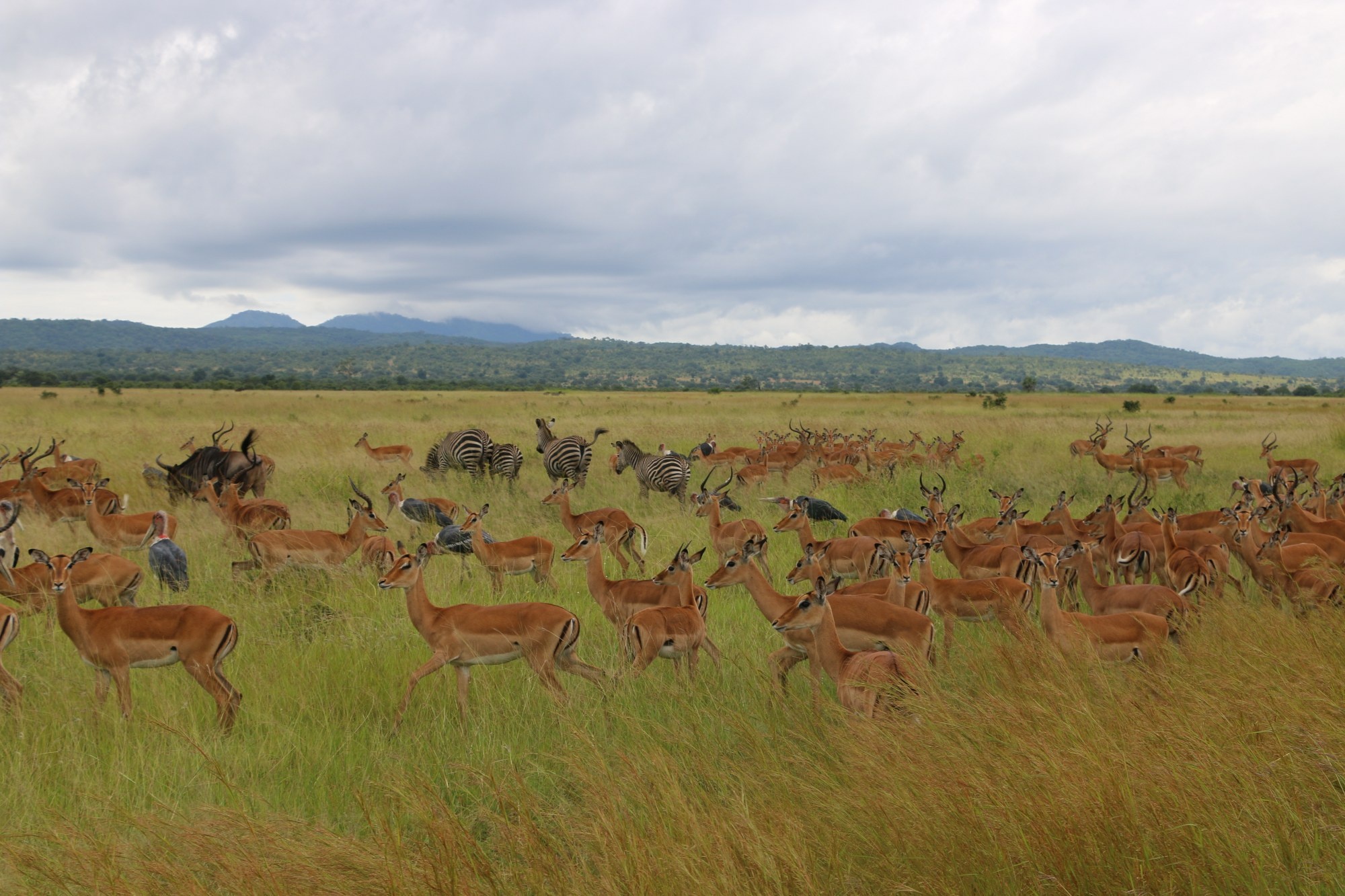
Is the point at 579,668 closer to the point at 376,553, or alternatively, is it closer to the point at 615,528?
the point at 376,553

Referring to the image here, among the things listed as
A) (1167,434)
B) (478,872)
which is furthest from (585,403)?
(478,872)

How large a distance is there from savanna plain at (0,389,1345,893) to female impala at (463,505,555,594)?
275 mm

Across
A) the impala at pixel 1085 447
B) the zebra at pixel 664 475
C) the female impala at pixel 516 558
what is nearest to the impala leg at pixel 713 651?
the female impala at pixel 516 558

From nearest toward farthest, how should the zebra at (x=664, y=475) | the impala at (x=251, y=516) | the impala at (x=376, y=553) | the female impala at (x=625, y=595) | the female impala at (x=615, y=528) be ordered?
1. the female impala at (x=625, y=595)
2. the impala at (x=376, y=553)
3. the female impala at (x=615, y=528)
4. the impala at (x=251, y=516)
5. the zebra at (x=664, y=475)

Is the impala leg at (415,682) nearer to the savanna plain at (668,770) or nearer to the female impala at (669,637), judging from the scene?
the savanna plain at (668,770)

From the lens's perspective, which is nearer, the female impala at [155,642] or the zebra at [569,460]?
the female impala at [155,642]

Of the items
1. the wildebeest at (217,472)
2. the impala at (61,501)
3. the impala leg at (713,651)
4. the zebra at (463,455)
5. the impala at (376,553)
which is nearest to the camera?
the impala leg at (713,651)

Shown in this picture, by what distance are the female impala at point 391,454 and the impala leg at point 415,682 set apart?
1597cm

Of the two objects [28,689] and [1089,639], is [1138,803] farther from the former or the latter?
[28,689]

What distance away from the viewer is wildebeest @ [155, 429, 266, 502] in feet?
52.5

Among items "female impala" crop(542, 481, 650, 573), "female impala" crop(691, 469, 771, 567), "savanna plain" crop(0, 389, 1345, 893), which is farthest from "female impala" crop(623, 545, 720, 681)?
"female impala" crop(542, 481, 650, 573)

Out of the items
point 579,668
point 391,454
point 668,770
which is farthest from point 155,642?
point 391,454

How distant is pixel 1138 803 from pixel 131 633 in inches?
239

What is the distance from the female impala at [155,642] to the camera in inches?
241
